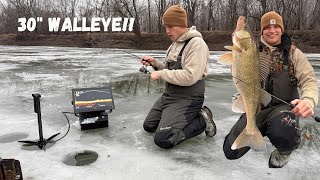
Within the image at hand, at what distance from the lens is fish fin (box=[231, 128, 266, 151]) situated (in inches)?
109

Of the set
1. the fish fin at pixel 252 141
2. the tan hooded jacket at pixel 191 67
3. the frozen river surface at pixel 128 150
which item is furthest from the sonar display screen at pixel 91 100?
the fish fin at pixel 252 141

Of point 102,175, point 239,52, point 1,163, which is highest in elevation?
point 239,52

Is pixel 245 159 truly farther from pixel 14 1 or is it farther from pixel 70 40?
pixel 14 1

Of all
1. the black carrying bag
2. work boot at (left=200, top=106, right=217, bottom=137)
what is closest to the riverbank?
work boot at (left=200, top=106, right=217, bottom=137)

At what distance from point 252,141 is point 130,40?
2988cm

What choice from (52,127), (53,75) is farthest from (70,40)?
(52,127)

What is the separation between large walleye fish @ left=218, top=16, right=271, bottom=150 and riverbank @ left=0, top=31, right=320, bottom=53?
957 inches

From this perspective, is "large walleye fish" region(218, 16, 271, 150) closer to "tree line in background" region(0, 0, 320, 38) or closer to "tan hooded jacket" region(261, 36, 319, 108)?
"tan hooded jacket" region(261, 36, 319, 108)

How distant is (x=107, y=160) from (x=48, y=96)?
3715 millimetres

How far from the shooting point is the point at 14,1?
4509cm

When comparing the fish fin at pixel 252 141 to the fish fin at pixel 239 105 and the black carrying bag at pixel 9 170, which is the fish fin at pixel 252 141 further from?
the black carrying bag at pixel 9 170

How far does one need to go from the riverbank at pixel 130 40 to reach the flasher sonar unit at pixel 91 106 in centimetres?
2344

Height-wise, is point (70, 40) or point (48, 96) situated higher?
point (70, 40)

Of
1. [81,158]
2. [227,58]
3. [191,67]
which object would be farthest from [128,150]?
[227,58]
